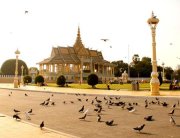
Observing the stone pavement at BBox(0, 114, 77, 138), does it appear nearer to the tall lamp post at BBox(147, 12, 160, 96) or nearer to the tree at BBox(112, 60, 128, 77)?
the tall lamp post at BBox(147, 12, 160, 96)

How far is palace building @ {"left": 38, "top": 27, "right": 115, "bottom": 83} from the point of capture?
283 ft

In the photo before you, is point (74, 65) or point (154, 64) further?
point (74, 65)

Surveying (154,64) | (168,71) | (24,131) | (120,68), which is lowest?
(24,131)

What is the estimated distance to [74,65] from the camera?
3546 inches

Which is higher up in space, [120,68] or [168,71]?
[120,68]

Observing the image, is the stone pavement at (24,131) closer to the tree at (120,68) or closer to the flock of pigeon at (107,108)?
the flock of pigeon at (107,108)

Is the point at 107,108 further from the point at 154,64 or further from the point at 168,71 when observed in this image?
the point at 168,71

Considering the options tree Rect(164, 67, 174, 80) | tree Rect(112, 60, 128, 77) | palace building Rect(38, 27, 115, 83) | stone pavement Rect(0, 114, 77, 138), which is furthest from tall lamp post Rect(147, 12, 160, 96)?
tree Rect(112, 60, 128, 77)

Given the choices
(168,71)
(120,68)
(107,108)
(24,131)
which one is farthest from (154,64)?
(168,71)

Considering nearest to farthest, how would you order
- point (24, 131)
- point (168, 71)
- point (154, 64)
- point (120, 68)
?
point (24, 131) → point (154, 64) → point (120, 68) → point (168, 71)

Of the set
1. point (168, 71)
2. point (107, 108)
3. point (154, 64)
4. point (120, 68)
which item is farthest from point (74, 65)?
point (107, 108)

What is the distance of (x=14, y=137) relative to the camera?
309 inches

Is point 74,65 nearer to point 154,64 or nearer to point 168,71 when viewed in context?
point 168,71

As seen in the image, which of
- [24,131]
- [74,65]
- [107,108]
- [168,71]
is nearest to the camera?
[24,131]
